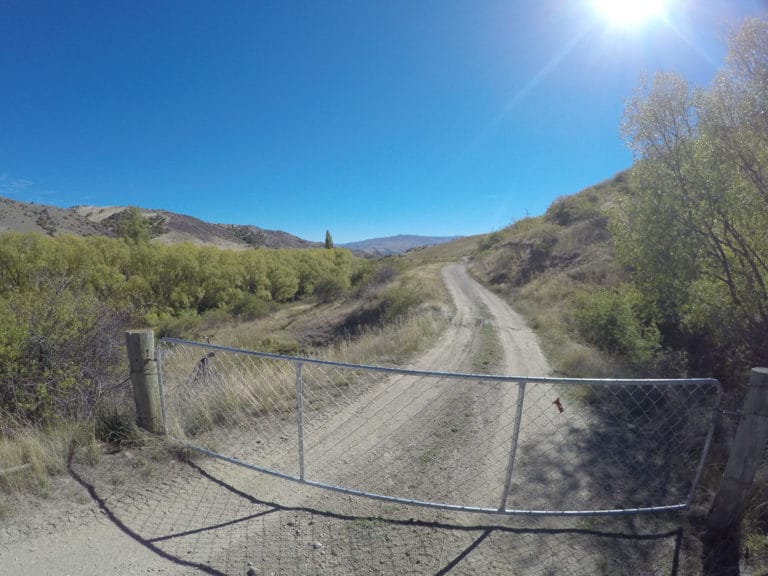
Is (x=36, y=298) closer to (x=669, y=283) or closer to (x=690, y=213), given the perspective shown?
(x=690, y=213)

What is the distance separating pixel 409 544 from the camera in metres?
2.89

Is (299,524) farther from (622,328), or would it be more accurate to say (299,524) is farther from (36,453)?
(622,328)

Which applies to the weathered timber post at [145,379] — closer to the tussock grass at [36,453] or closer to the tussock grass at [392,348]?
the tussock grass at [36,453]

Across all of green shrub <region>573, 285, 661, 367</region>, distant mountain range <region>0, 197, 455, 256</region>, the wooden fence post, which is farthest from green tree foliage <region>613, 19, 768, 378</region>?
distant mountain range <region>0, 197, 455, 256</region>

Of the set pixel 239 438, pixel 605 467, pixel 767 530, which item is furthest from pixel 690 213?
pixel 239 438

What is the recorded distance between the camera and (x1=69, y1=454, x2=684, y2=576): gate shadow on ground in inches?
105

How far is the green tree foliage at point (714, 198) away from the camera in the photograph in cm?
659

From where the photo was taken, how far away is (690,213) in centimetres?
739

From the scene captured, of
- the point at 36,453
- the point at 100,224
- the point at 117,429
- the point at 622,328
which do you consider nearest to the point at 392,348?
the point at 622,328

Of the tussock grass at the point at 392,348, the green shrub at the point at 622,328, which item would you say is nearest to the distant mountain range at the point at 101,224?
the tussock grass at the point at 392,348

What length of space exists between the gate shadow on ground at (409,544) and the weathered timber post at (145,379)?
1024mm

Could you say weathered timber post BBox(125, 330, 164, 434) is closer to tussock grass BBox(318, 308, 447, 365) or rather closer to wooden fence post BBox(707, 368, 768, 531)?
tussock grass BBox(318, 308, 447, 365)

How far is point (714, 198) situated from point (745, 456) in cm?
636

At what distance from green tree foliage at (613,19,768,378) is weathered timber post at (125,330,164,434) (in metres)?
9.75
